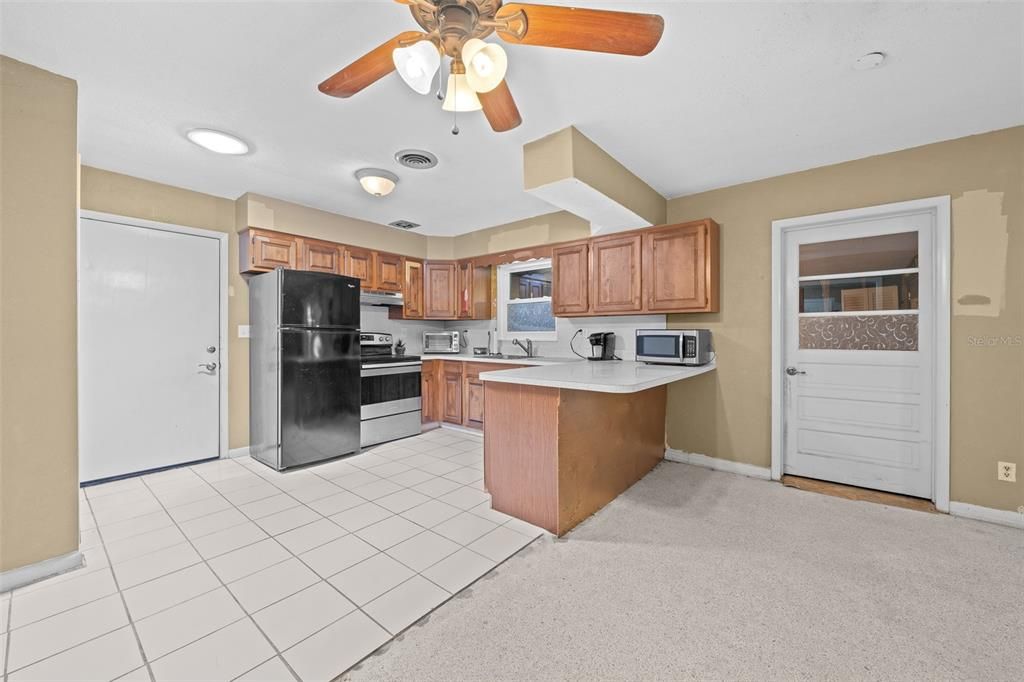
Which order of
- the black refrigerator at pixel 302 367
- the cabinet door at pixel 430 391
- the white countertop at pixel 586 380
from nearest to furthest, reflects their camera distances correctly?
the white countertop at pixel 586 380 → the black refrigerator at pixel 302 367 → the cabinet door at pixel 430 391

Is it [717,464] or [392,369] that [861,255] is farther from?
[392,369]

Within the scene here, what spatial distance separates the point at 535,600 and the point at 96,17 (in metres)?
3.13

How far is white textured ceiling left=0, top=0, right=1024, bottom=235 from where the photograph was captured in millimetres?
1684

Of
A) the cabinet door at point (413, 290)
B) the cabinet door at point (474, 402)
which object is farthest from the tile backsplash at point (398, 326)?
the cabinet door at point (474, 402)

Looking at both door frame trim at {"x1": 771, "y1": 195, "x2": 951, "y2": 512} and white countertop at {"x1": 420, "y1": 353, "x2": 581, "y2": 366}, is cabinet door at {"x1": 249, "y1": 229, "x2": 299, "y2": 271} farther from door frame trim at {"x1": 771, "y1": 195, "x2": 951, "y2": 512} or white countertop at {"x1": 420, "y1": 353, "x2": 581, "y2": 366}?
door frame trim at {"x1": 771, "y1": 195, "x2": 951, "y2": 512}

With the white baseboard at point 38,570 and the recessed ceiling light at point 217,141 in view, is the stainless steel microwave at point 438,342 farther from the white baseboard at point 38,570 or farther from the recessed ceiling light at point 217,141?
the white baseboard at point 38,570

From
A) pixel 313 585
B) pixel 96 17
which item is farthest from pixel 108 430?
pixel 96 17

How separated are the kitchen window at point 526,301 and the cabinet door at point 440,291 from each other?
61 cm

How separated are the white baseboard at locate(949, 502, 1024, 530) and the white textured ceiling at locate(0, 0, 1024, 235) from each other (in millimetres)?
2408

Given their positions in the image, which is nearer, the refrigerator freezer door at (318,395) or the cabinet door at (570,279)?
the refrigerator freezer door at (318,395)

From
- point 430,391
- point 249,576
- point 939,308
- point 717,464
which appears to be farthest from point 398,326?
point 939,308

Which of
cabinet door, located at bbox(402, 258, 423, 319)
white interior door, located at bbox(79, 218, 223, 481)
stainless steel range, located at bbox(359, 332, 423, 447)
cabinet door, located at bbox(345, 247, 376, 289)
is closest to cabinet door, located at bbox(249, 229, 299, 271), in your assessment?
white interior door, located at bbox(79, 218, 223, 481)

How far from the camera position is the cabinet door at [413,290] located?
506 centimetres

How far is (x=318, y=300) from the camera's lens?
145 inches
